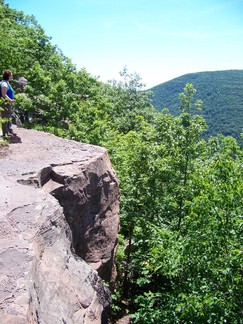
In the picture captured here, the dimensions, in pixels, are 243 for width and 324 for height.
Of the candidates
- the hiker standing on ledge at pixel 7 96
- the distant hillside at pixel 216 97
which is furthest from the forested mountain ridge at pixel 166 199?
the distant hillside at pixel 216 97

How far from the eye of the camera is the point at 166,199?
13.1 meters

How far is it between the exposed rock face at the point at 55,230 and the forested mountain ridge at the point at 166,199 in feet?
5.35

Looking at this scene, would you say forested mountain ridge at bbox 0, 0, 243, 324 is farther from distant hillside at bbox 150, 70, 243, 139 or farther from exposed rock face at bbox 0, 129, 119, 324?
distant hillside at bbox 150, 70, 243, 139

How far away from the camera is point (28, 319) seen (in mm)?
4512

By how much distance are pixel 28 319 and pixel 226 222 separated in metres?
5.19

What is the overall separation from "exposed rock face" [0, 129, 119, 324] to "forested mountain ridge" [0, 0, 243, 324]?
5.35 feet

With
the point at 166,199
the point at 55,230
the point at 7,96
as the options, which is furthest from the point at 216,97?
the point at 55,230

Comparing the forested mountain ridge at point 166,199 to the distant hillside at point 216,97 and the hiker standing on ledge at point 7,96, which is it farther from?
the distant hillside at point 216,97

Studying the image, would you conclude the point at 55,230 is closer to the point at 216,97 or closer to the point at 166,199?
the point at 166,199

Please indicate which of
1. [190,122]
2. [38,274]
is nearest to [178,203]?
[190,122]

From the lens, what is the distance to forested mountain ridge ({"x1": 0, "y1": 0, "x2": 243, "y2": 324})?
8.03 metres

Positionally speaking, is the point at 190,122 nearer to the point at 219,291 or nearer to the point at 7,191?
the point at 219,291

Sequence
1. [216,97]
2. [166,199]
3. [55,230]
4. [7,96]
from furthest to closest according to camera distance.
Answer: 1. [216,97]
2. [166,199]
3. [7,96]
4. [55,230]

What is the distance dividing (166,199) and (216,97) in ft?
369
